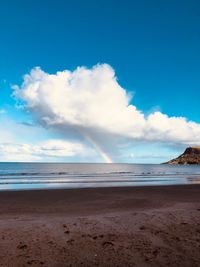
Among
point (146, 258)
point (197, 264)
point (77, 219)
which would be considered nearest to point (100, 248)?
point (146, 258)

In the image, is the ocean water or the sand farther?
the ocean water

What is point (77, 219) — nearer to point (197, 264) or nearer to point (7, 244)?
point (7, 244)

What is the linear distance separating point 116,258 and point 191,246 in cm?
225

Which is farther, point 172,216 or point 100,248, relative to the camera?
point 172,216

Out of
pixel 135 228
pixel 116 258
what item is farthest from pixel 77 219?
pixel 116 258

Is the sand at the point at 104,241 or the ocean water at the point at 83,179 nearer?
the sand at the point at 104,241

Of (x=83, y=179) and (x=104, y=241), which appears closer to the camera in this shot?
(x=104, y=241)

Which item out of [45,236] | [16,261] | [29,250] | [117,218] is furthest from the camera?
[117,218]

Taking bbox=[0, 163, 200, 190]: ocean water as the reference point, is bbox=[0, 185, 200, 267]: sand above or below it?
below

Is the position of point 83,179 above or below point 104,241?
above

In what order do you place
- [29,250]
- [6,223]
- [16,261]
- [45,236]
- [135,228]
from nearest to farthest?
[16,261], [29,250], [45,236], [135,228], [6,223]

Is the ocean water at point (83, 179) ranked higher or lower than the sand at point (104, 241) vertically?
higher

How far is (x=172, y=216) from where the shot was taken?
11305 mm

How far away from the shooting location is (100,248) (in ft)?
24.4
